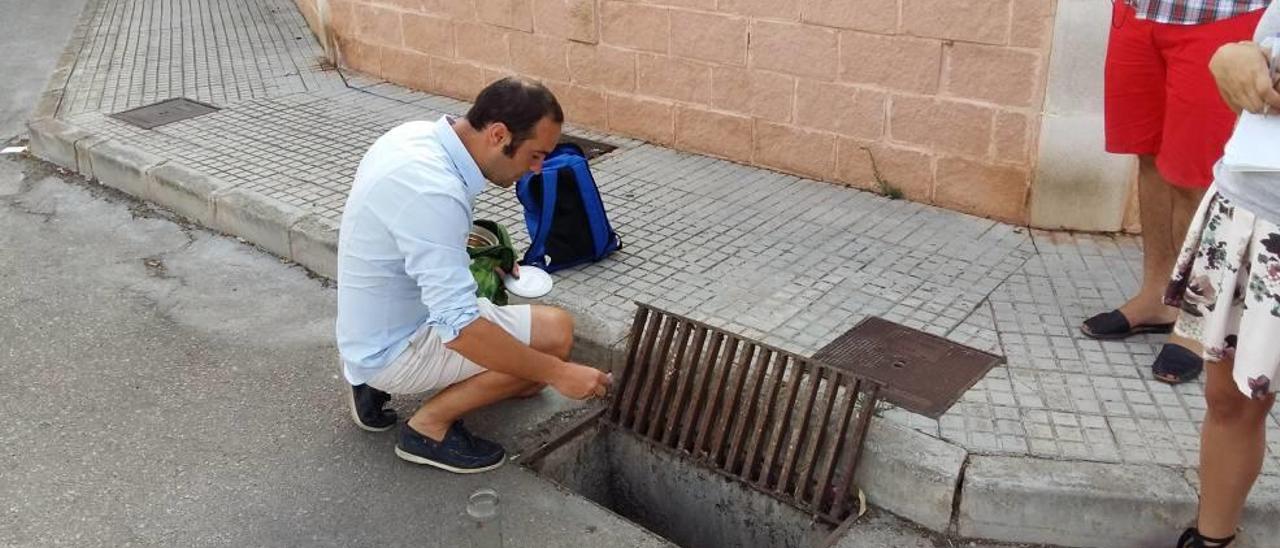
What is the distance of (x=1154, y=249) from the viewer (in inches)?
146

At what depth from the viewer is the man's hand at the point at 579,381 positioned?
2994 mm

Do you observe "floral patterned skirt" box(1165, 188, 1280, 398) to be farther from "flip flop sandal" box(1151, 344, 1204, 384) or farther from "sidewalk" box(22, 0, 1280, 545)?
"flip flop sandal" box(1151, 344, 1204, 384)

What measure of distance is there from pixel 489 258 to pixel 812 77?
225 cm

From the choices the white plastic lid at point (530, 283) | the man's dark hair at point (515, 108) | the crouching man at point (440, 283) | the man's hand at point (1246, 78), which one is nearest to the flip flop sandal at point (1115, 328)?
the man's hand at point (1246, 78)

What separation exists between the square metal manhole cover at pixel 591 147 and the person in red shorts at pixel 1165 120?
111 inches

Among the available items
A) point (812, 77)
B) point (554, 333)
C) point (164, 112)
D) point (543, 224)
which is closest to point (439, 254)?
point (554, 333)

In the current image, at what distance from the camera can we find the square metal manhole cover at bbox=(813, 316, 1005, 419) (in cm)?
337

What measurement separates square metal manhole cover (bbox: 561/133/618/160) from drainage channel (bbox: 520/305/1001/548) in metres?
2.26

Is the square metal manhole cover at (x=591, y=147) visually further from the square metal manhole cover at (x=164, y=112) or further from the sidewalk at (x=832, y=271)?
the square metal manhole cover at (x=164, y=112)

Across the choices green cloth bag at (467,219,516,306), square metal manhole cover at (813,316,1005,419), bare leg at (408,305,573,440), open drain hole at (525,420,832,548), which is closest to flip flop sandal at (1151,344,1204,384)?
square metal manhole cover at (813,316,1005,419)

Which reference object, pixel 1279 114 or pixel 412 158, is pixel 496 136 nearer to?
pixel 412 158

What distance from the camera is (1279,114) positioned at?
87.2 inches

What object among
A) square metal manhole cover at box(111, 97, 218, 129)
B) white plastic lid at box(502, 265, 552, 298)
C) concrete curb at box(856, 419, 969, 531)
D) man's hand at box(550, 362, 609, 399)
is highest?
man's hand at box(550, 362, 609, 399)

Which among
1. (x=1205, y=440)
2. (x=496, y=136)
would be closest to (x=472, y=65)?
(x=496, y=136)
